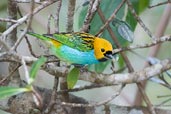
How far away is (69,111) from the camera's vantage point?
1378 millimetres

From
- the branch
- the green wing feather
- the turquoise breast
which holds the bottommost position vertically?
the branch

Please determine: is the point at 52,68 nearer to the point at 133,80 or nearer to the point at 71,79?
the point at 71,79

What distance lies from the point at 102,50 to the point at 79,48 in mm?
75

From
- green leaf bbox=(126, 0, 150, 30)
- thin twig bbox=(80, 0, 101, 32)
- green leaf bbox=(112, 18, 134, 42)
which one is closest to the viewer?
thin twig bbox=(80, 0, 101, 32)

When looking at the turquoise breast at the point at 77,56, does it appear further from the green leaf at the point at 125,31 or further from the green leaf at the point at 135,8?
the green leaf at the point at 135,8

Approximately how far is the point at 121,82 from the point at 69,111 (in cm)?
24

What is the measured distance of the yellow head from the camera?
1.17 m

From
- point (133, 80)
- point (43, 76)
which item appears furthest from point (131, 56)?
point (133, 80)

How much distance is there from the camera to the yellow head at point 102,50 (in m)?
1.17

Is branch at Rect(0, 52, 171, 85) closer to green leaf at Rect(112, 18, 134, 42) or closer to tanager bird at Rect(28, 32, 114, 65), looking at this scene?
tanager bird at Rect(28, 32, 114, 65)

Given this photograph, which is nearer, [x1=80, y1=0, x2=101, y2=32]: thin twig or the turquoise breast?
the turquoise breast

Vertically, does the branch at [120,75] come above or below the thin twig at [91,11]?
below

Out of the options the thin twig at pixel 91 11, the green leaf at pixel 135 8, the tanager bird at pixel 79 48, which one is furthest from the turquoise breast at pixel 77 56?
the green leaf at pixel 135 8


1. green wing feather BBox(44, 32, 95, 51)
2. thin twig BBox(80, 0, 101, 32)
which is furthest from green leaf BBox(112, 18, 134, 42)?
green wing feather BBox(44, 32, 95, 51)
